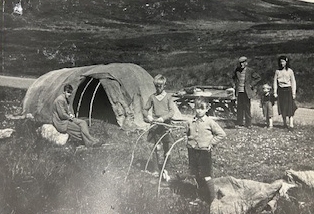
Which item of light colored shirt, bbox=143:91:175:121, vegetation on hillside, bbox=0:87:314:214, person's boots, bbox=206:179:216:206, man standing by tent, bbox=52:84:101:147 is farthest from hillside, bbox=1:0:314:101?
person's boots, bbox=206:179:216:206

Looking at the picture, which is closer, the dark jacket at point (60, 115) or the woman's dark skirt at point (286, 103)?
the woman's dark skirt at point (286, 103)

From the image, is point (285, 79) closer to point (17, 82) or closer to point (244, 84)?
point (244, 84)

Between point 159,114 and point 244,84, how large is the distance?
27.8 inches

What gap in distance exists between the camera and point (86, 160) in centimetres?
336

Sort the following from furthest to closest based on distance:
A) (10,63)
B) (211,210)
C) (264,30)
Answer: (10,63) → (264,30) → (211,210)

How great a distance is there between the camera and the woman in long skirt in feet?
10.3

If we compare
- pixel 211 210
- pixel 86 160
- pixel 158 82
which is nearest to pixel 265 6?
pixel 158 82

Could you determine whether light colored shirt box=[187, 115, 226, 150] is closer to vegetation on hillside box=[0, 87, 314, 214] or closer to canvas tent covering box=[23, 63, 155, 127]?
vegetation on hillside box=[0, 87, 314, 214]

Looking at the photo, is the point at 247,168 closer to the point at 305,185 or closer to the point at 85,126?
the point at 305,185

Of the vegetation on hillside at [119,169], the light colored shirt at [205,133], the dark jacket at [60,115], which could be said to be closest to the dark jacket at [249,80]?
the vegetation on hillside at [119,169]

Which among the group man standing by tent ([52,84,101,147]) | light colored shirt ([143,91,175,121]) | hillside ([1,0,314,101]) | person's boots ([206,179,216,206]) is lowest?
person's boots ([206,179,216,206])

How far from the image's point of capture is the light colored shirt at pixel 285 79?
3182 mm

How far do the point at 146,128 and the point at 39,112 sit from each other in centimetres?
105

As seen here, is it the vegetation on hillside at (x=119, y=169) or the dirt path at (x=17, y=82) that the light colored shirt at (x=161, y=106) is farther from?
the dirt path at (x=17, y=82)
